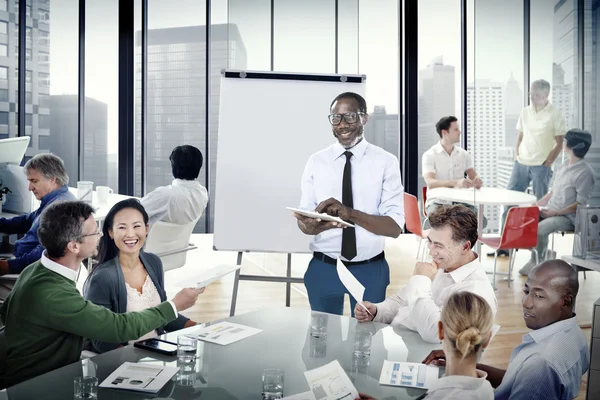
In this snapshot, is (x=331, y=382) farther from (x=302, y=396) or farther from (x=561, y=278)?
(x=561, y=278)

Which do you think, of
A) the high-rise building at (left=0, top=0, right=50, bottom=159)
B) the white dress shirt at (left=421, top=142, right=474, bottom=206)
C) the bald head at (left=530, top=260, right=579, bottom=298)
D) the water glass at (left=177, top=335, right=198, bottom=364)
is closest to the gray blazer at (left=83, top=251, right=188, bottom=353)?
the water glass at (left=177, top=335, right=198, bottom=364)

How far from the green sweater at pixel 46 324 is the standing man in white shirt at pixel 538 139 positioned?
10.7 ft

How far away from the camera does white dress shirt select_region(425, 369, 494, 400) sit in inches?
71.3

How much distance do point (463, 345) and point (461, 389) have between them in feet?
0.42

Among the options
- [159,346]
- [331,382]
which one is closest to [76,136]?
[159,346]

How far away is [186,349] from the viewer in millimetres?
2197

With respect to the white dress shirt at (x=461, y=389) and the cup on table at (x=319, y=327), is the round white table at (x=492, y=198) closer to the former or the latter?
the cup on table at (x=319, y=327)

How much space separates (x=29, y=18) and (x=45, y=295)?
690cm

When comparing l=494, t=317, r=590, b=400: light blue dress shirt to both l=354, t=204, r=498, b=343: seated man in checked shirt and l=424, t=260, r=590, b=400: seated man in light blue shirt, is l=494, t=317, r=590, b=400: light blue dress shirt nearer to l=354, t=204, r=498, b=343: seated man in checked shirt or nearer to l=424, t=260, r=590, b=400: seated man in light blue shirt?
l=424, t=260, r=590, b=400: seated man in light blue shirt

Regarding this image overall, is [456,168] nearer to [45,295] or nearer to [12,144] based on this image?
[12,144]

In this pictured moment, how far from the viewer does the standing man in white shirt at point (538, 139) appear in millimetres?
4395

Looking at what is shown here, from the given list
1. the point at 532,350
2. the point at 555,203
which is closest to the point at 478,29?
the point at 555,203

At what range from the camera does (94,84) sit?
28.3 feet

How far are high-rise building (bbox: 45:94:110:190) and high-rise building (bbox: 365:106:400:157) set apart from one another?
3947 millimetres
